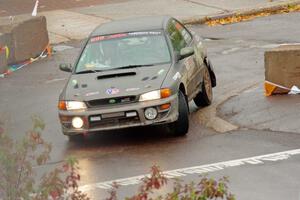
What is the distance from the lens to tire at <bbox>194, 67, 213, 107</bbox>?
13.3 metres

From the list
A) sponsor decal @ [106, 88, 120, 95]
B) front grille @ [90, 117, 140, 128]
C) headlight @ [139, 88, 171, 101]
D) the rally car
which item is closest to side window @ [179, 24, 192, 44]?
the rally car

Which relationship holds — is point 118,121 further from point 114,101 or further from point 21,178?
point 21,178

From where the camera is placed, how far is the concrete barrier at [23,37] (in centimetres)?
1936

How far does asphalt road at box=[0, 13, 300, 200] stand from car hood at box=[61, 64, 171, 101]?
2.59 feet

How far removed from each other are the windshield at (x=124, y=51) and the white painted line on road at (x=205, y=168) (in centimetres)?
253

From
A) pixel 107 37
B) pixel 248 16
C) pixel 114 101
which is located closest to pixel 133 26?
pixel 107 37

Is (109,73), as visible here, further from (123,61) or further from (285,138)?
(285,138)

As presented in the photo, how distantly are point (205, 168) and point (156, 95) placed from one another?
1629 millimetres

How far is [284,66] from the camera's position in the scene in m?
13.0

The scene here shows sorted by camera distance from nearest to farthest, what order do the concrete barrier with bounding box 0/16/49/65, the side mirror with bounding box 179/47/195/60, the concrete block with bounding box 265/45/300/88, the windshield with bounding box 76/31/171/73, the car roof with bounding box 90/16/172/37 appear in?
1. the side mirror with bounding box 179/47/195/60
2. the windshield with bounding box 76/31/171/73
3. the car roof with bounding box 90/16/172/37
4. the concrete block with bounding box 265/45/300/88
5. the concrete barrier with bounding box 0/16/49/65

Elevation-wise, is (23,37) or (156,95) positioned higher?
(156,95)

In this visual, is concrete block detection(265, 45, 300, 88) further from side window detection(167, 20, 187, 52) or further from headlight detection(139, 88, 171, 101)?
headlight detection(139, 88, 171, 101)

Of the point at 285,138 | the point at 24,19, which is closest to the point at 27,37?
the point at 24,19

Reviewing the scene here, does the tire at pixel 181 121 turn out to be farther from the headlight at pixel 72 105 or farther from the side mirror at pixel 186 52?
the headlight at pixel 72 105
